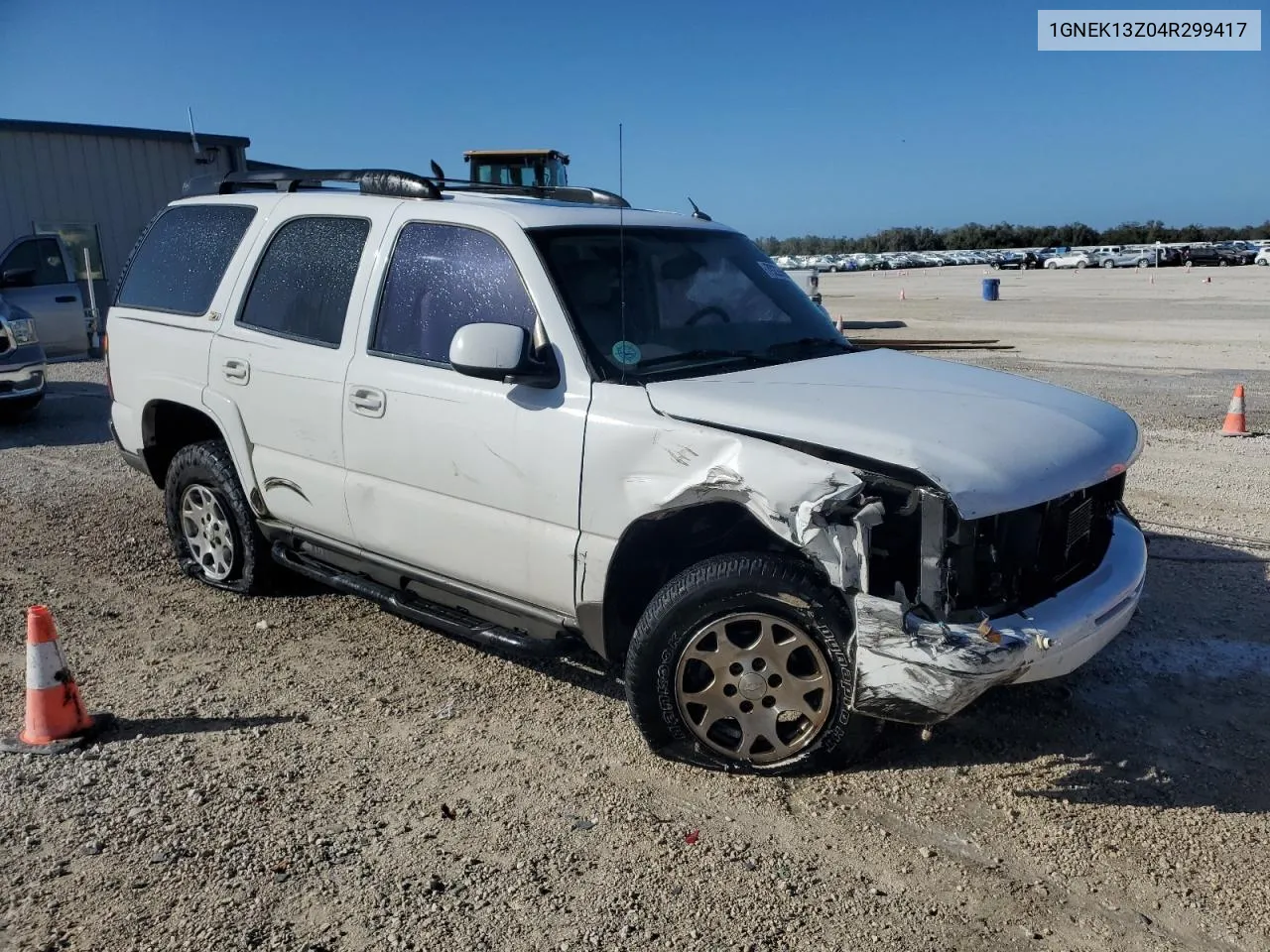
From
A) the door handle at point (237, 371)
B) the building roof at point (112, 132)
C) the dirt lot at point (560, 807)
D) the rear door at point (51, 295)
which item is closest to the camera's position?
the dirt lot at point (560, 807)

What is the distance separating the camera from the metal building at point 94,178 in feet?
62.7

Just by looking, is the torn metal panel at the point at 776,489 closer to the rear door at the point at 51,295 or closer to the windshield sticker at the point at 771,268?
the windshield sticker at the point at 771,268

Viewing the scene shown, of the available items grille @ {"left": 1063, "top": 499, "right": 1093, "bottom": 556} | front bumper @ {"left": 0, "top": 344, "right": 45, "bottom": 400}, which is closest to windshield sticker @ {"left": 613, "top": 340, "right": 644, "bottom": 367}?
grille @ {"left": 1063, "top": 499, "right": 1093, "bottom": 556}

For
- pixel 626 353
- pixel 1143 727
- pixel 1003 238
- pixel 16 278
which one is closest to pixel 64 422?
pixel 16 278

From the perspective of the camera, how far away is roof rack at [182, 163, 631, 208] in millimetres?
4633

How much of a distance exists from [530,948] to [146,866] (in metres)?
1.24

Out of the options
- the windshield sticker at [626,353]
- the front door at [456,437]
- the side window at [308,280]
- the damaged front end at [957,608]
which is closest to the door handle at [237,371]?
the side window at [308,280]

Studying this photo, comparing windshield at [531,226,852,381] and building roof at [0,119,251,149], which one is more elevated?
building roof at [0,119,251,149]

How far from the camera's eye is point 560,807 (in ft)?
11.4

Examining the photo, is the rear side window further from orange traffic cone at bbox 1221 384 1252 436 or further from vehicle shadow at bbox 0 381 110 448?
orange traffic cone at bbox 1221 384 1252 436

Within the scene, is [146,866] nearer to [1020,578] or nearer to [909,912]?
[909,912]

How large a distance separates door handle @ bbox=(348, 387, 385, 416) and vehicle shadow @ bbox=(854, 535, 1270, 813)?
2383 mm

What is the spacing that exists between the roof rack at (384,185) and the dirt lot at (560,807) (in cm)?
210

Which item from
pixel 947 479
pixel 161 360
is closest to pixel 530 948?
pixel 947 479
